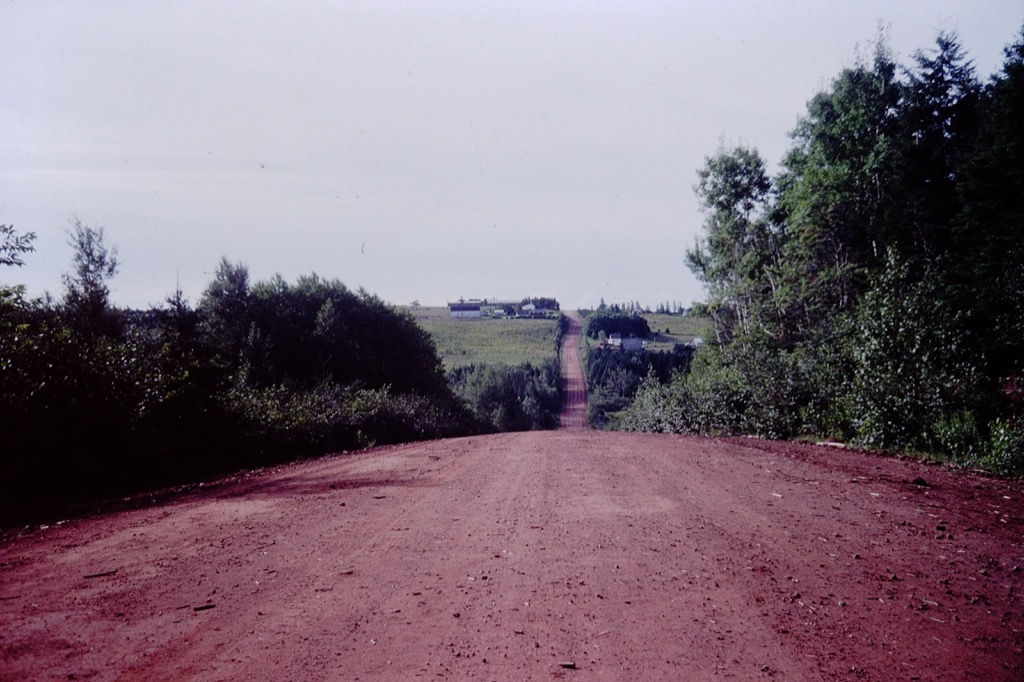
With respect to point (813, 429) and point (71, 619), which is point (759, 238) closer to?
point (813, 429)

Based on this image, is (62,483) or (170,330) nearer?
(62,483)

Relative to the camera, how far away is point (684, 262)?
34094 millimetres

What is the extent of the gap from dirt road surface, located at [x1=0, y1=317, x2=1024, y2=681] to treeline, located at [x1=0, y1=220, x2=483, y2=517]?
3.01 metres

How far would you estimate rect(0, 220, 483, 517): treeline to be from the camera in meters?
9.55

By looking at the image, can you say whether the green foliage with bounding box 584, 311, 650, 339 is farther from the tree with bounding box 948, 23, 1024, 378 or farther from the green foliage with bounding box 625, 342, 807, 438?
the tree with bounding box 948, 23, 1024, 378

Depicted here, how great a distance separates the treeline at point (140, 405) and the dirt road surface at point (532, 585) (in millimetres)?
3010

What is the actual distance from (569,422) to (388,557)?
48.8 m

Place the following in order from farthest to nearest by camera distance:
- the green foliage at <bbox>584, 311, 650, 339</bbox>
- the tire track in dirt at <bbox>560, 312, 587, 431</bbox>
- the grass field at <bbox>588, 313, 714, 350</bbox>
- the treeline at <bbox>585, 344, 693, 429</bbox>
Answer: the green foliage at <bbox>584, 311, 650, 339</bbox> < the grass field at <bbox>588, 313, 714, 350</bbox> < the tire track in dirt at <bbox>560, 312, 587, 431</bbox> < the treeline at <bbox>585, 344, 693, 429</bbox>

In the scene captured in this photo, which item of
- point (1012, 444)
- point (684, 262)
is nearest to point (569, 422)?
point (684, 262)

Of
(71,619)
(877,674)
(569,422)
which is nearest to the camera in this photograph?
(877,674)

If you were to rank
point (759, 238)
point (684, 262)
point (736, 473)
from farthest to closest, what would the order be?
1. point (684, 262)
2. point (759, 238)
3. point (736, 473)

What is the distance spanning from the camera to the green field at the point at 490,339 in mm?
67938

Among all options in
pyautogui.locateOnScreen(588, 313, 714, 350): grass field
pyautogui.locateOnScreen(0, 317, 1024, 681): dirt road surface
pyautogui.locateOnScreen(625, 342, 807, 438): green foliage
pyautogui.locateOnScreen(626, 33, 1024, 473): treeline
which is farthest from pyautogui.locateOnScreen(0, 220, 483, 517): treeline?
pyautogui.locateOnScreen(588, 313, 714, 350): grass field

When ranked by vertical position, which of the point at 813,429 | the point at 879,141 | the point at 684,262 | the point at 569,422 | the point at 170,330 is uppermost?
the point at 879,141
